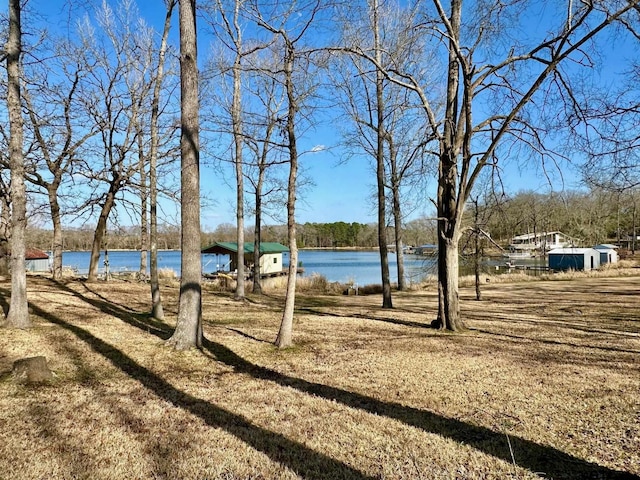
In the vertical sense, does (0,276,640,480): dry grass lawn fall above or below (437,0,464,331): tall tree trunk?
below

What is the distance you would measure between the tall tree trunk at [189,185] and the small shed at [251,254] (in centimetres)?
2652

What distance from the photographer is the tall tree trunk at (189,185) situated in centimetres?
636

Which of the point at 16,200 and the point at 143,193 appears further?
the point at 143,193

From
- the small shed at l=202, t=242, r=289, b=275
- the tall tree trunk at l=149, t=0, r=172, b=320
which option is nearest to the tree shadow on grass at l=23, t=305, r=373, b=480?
the tall tree trunk at l=149, t=0, r=172, b=320

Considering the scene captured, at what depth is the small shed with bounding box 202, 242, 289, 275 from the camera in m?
33.8

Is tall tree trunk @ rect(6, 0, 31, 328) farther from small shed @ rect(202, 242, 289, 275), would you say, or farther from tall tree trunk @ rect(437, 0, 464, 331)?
small shed @ rect(202, 242, 289, 275)

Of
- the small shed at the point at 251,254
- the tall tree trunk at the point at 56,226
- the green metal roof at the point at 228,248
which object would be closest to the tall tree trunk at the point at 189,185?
the tall tree trunk at the point at 56,226

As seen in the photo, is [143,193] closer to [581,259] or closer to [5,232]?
[5,232]

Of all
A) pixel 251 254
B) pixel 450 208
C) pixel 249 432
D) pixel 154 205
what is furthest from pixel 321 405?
pixel 251 254

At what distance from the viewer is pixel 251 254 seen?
35.0m

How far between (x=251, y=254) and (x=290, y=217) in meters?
28.9

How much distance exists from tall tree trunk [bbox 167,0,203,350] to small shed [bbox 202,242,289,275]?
2652 centimetres

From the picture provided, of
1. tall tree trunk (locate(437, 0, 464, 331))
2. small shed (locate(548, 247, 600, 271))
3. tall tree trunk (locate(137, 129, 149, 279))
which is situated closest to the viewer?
tall tree trunk (locate(437, 0, 464, 331))

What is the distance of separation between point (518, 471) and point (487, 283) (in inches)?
895
